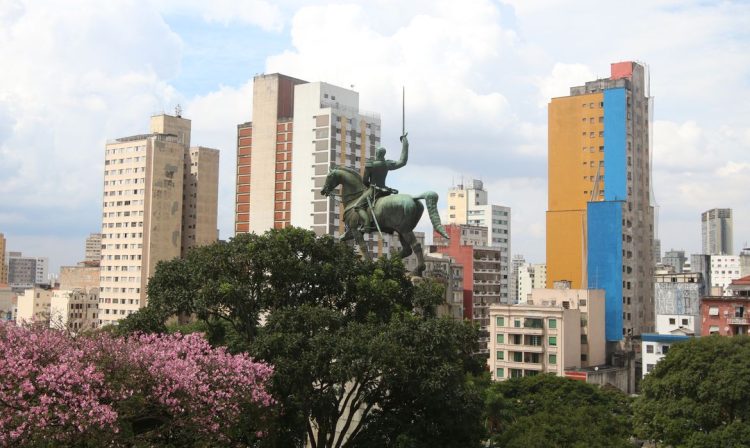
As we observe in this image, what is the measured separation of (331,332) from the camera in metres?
28.1

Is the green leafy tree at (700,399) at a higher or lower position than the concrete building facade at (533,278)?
lower

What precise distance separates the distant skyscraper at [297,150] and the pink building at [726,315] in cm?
4046

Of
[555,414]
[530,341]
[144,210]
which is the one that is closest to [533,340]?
[530,341]

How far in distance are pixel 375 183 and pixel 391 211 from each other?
1648 mm

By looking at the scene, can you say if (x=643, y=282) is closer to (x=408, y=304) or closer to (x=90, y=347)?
(x=408, y=304)

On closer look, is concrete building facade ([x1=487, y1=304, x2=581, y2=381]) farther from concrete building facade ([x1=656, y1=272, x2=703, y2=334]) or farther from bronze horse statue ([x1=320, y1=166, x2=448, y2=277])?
bronze horse statue ([x1=320, y1=166, x2=448, y2=277])

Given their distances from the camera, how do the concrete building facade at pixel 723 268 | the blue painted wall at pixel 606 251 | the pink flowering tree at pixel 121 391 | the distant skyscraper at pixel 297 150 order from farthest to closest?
the concrete building facade at pixel 723 268 → the distant skyscraper at pixel 297 150 → the blue painted wall at pixel 606 251 → the pink flowering tree at pixel 121 391

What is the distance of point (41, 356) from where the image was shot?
23.4 metres

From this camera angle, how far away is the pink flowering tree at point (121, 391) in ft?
71.2

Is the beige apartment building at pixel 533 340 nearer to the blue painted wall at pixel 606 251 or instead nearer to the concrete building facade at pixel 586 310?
the concrete building facade at pixel 586 310

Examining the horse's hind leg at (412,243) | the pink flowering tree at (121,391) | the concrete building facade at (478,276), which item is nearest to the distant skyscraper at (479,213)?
the concrete building facade at (478,276)

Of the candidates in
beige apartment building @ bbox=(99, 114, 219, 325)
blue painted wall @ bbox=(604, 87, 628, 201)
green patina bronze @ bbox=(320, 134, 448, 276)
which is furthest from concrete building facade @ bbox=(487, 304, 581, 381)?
beige apartment building @ bbox=(99, 114, 219, 325)

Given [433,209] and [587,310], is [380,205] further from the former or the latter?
[587,310]

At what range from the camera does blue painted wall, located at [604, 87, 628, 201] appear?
4018 inches
